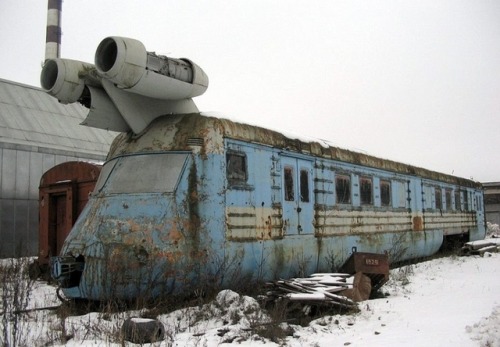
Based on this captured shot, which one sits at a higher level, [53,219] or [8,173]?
[8,173]

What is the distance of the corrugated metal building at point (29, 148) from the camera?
1631 centimetres

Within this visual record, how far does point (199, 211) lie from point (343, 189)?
4331mm

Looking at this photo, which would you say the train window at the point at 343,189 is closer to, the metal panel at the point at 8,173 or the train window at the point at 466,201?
the train window at the point at 466,201

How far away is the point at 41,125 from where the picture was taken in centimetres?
1900

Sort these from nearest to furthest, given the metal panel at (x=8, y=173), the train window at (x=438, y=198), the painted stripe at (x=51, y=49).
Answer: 1. the train window at (x=438, y=198)
2. the metal panel at (x=8, y=173)
3. the painted stripe at (x=51, y=49)

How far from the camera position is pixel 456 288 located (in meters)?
9.06

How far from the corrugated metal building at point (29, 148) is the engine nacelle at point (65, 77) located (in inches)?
329

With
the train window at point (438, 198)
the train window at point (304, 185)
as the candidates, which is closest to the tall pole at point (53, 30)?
the train window at point (438, 198)

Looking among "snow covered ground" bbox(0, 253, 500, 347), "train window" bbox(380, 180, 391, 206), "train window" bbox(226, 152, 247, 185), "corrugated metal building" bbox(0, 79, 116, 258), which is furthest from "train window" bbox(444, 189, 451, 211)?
"corrugated metal building" bbox(0, 79, 116, 258)

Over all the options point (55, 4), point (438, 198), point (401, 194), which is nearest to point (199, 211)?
point (401, 194)

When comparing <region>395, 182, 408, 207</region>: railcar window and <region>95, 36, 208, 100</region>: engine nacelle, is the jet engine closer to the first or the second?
<region>95, 36, 208, 100</region>: engine nacelle

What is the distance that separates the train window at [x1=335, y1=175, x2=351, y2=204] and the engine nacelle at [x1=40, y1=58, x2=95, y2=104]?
5.28 metres

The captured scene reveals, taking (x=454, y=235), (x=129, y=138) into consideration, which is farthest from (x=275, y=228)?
(x=454, y=235)

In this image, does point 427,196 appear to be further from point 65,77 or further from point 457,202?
point 65,77
